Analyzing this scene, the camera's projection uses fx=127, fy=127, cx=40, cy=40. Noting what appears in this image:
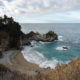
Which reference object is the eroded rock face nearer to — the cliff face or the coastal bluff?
the coastal bluff

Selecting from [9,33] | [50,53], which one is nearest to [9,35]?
[9,33]

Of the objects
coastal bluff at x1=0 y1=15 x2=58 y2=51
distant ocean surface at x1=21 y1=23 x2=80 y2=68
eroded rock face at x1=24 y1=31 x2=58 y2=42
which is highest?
coastal bluff at x1=0 y1=15 x2=58 y2=51

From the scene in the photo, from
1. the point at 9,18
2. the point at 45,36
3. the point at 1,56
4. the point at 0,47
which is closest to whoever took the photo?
Result: the point at 1,56

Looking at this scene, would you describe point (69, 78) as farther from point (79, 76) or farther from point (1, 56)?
point (1, 56)

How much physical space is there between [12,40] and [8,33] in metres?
2.15

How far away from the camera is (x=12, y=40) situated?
32.6 metres

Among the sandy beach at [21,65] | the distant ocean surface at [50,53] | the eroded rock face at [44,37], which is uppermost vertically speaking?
the eroded rock face at [44,37]

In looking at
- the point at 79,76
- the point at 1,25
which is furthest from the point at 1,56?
the point at 79,76

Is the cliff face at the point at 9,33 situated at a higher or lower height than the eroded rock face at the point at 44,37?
higher

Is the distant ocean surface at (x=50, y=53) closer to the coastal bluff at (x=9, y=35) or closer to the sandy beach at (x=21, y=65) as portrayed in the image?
the sandy beach at (x=21, y=65)

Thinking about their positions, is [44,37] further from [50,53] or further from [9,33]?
[50,53]

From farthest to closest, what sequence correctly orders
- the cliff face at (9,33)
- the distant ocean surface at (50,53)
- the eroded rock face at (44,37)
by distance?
the eroded rock face at (44,37) → the cliff face at (9,33) → the distant ocean surface at (50,53)

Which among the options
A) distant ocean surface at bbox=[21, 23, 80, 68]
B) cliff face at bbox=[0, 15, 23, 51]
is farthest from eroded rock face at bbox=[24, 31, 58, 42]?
cliff face at bbox=[0, 15, 23, 51]

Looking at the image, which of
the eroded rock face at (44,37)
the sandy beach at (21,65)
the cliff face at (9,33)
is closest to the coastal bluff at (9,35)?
the cliff face at (9,33)
